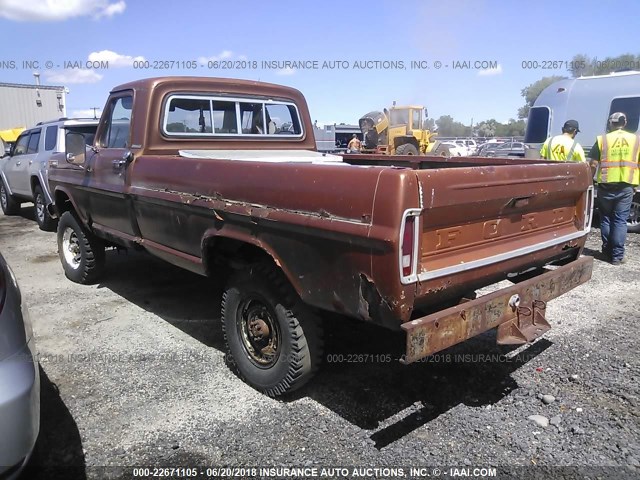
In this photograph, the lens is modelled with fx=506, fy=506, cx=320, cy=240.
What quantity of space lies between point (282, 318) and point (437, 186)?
4.02 feet

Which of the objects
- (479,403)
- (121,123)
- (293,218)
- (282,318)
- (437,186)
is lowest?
(479,403)

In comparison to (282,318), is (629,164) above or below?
above

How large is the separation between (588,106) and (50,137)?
9.63 m

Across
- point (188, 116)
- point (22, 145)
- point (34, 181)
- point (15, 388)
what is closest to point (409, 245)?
point (15, 388)

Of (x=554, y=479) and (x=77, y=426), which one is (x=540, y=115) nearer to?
(x=554, y=479)

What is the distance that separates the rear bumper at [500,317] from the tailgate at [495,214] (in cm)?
17

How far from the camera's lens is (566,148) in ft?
22.4

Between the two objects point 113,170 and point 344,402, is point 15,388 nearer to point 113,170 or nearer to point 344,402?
point 344,402

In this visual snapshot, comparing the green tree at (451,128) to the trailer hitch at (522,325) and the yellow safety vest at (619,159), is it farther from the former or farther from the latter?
the trailer hitch at (522,325)

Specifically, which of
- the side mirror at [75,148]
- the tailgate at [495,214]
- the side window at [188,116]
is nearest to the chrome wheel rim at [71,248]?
the side mirror at [75,148]

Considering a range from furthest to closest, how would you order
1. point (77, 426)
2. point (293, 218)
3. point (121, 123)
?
1. point (121, 123)
2. point (77, 426)
3. point (293, 218)

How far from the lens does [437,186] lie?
7.88ft

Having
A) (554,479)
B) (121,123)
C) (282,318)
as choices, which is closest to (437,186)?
(282,318)

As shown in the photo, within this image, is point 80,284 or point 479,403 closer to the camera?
point 479,403
